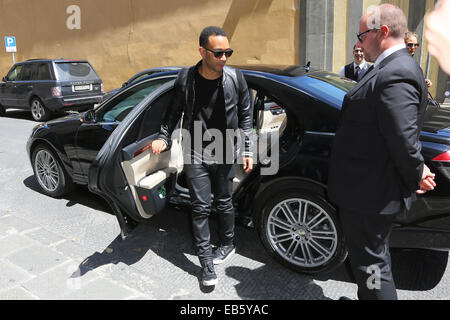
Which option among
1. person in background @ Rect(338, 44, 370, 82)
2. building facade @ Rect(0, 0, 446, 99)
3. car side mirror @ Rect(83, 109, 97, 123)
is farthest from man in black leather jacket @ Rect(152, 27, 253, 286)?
building facade @ Rect(0, 0, 446, 99)

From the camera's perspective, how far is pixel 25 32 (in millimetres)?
20125

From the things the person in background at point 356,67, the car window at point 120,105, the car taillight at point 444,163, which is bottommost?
the car taillight at point 444,163

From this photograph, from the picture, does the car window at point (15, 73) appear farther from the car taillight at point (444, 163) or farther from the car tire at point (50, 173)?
the car taillight at point (444, 163)

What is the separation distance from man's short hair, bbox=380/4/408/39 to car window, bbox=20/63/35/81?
12098mm

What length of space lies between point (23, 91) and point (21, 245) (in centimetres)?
987

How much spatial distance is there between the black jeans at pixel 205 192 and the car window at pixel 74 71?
9.67 metres

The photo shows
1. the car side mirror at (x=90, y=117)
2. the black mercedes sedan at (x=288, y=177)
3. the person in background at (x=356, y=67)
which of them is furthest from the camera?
the person in background at (x=356, y=67)

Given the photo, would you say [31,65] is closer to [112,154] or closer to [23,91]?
[23,91]

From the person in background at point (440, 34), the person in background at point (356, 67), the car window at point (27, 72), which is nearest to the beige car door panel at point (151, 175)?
the person in background at point (440, 34)

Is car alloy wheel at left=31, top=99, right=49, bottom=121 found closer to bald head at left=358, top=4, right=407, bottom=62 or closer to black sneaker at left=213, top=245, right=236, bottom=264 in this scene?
black sneaker at left=213, top=245, right=236, bottom=264

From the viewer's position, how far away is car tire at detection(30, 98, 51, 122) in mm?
11430

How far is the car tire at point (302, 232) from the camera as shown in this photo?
9.41ft

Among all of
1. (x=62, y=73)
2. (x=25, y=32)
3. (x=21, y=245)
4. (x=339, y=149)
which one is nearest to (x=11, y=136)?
(x=62, y=73)

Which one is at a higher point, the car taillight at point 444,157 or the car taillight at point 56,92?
the car taillight at point 444,157
